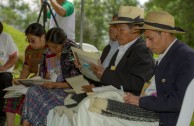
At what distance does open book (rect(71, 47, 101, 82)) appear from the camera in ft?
10.2

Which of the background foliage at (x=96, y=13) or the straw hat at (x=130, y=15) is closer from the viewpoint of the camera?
the straw hat at (x=130, y=15)

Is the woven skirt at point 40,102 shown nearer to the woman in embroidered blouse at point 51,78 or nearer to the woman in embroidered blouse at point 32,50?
the woman in embroidered blouse at point 51,78

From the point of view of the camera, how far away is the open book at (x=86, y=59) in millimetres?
3117

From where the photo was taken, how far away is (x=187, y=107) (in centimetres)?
225

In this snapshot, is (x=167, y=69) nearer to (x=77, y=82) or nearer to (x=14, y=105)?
(x=77, y=82)

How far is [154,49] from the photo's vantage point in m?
2.61

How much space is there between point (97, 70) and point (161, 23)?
703 mm

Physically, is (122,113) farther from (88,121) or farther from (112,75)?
(112,75)

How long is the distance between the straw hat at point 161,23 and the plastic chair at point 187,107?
18.0 inches

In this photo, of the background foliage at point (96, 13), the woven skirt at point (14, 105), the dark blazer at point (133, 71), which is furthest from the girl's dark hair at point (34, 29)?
the background foliage at point (96, 13)

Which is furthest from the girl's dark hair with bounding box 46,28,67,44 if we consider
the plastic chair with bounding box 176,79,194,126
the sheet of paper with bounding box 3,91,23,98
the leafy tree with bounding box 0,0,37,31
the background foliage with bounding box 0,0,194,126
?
the leafy tree with bounding box 0,0,37,31

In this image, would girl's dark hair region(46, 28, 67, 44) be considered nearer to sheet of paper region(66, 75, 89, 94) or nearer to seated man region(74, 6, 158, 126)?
sheet of paper region(66, 75, 89, 94)

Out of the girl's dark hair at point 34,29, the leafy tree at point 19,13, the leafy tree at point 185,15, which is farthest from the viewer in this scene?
the leafy tree at point 19,13

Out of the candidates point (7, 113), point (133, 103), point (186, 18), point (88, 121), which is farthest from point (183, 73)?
point (186, 18)
